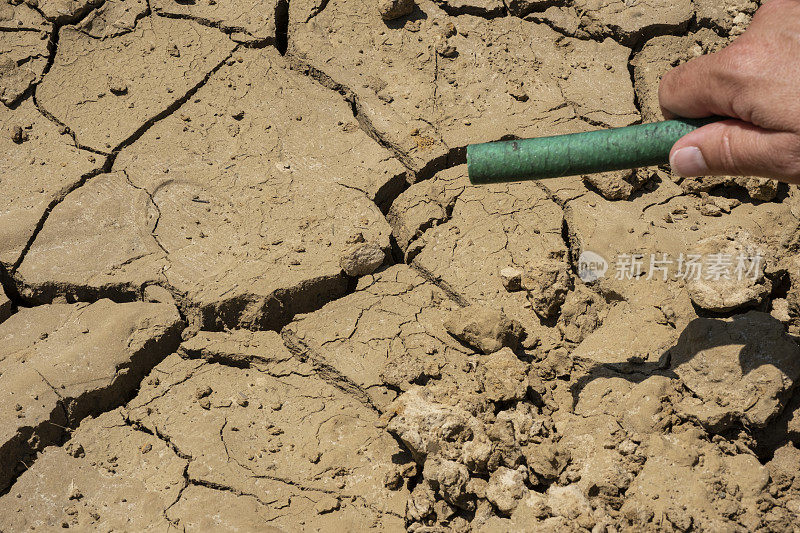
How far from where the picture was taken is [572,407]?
2.55 meters

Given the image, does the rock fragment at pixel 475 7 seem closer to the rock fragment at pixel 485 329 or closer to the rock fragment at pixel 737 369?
the rock fragment at pixel 485 329

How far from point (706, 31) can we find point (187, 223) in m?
2.78

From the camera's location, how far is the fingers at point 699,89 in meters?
2.18

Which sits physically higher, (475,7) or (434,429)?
(475,7)

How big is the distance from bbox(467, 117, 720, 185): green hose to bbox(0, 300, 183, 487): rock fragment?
1.50 m

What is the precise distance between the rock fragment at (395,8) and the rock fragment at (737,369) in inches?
91.9

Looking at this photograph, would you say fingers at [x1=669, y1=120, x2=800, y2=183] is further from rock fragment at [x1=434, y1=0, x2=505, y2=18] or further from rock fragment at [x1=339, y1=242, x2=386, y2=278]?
rock fragment at [x1=434, y1=0, x2=505, y2=18]

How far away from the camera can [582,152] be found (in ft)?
7.45

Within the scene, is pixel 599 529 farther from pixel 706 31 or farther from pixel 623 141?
pixel 706 31

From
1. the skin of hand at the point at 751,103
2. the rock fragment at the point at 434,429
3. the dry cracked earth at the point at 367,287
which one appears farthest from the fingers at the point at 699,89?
the rock fragment at the point at 434,429

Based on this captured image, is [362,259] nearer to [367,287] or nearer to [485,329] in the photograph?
[367,287]

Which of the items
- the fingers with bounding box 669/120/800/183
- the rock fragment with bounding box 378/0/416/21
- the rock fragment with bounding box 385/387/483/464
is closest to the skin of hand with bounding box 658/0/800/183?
the fingers with bounding box 669/120/800/183

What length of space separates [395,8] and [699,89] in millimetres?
2088

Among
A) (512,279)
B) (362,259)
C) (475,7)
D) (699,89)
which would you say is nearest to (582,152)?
(699,89)
